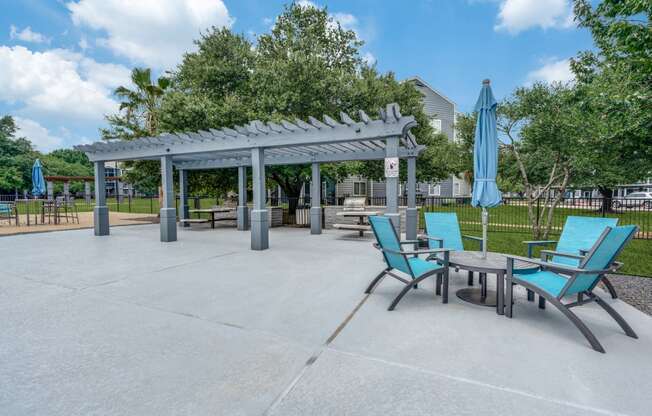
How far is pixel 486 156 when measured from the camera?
4.09 metres

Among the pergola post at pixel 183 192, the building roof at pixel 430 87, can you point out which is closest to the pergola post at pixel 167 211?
the pergola post at pixel 183 192

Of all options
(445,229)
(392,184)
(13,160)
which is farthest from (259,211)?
(13,160)

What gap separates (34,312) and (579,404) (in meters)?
5.38

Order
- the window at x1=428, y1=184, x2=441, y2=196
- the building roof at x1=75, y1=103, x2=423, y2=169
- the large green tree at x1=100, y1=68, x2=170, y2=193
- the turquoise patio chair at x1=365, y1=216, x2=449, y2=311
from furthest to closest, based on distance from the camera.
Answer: the window at x1=428, y1=184, x2=441, y2=196 → the large green tree at x1=100, y1=68, x2=170, y2=193 → the building roof at x1=75, y1=103, x2=423, y2=169 → the turquoise patio chair at x1=365, y1=216, x2=449, y2=311

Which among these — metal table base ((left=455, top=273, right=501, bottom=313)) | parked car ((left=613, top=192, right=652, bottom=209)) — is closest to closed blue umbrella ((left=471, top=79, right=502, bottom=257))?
metal table base ((left=455, top=273, right=501, bottom=313))

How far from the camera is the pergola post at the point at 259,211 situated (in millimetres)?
7855

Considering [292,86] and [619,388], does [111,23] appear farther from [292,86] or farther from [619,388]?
[619,388]

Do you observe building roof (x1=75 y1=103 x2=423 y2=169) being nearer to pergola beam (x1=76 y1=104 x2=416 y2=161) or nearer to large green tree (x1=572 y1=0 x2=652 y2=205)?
pergola beam (x1=76 y1=104 x2=416 y2=161)

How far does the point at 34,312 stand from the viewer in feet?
12.0

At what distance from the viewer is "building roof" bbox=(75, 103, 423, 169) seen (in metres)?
6.52

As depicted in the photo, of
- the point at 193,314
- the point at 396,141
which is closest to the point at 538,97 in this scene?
the point at 396,141

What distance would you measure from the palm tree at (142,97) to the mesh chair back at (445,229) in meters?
18.1

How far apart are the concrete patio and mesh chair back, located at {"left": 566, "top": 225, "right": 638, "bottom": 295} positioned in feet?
1.63

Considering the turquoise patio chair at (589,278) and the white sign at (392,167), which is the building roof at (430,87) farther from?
the turquoise patio chair at (589,278)
